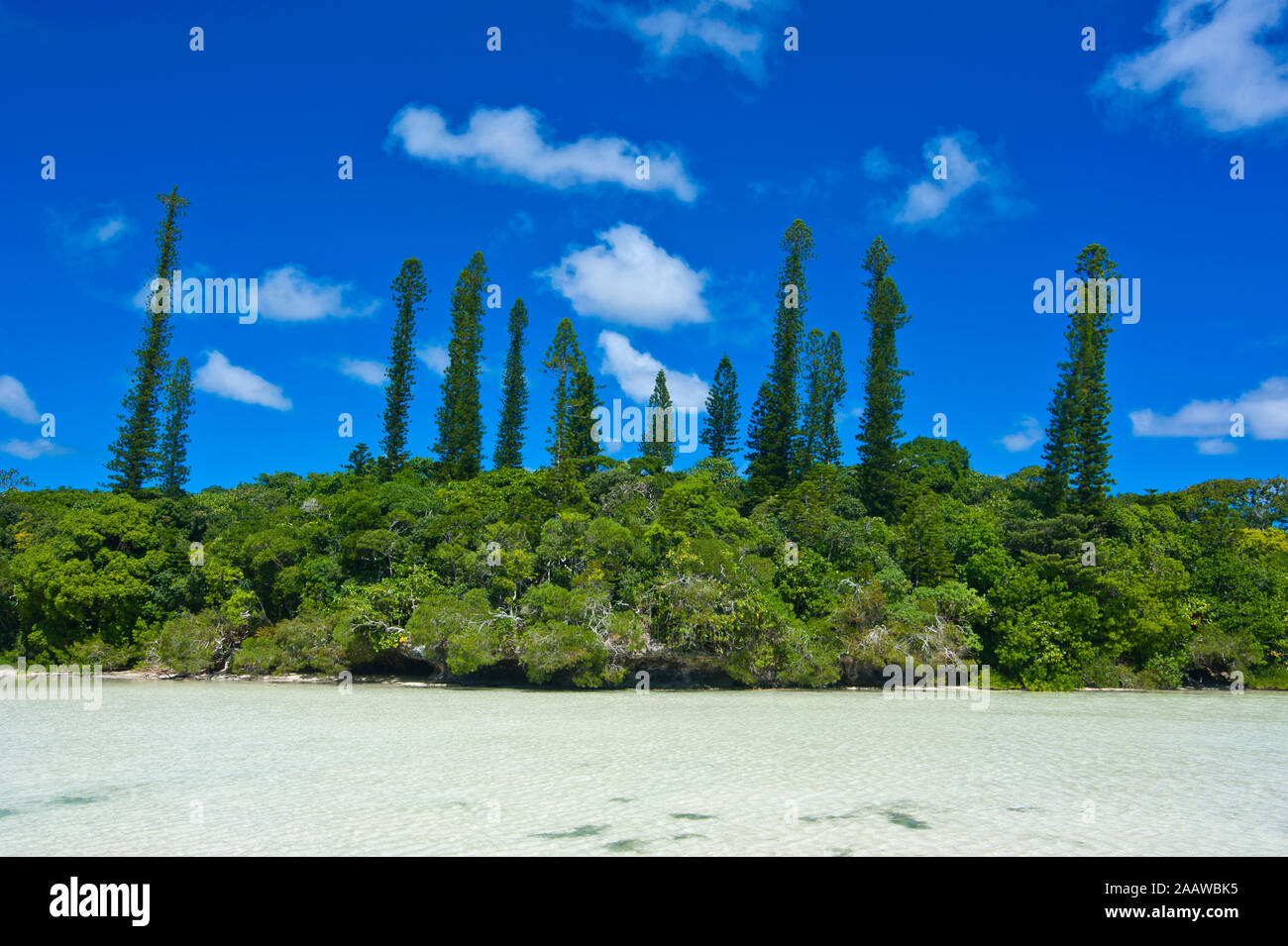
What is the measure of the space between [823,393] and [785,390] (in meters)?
3.80

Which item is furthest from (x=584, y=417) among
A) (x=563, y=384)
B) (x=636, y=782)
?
(x=636, y=782)

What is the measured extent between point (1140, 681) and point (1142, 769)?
17.2 m

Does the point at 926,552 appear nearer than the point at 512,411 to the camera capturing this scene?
Yes

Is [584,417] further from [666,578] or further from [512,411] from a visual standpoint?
[666,578]

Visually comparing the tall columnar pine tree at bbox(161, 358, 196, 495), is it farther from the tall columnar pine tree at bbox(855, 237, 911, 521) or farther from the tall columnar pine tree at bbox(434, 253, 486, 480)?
the tall columnar pine tree at bbox(855, 237, 911, 521)

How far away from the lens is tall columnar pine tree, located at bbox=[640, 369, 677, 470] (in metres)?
41.8

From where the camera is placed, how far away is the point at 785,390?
1511 inches

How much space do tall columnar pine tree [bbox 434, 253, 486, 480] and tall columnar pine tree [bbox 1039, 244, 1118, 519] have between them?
24.7 meters

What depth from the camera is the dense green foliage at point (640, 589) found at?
2308 centimetres

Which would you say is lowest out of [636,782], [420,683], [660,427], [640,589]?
[420,683]

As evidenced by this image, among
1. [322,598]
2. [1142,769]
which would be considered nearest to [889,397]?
[322,598]
